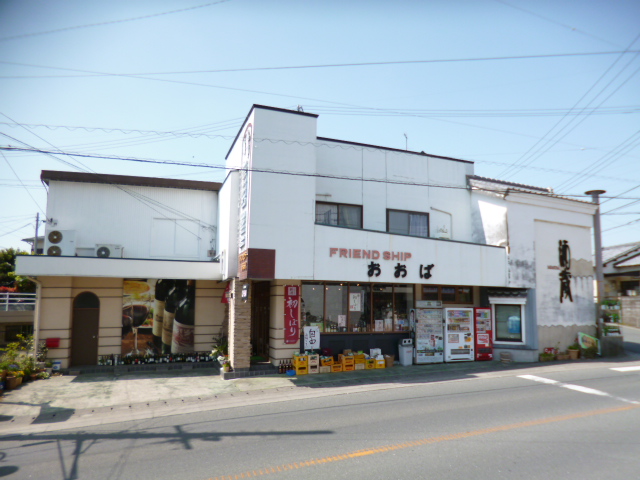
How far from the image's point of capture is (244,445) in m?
7.99

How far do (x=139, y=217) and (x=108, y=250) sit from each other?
201cm

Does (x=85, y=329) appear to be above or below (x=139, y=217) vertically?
below

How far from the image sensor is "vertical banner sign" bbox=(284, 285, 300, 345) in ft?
51.9

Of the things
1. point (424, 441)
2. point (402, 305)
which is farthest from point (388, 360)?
point (424, 441)

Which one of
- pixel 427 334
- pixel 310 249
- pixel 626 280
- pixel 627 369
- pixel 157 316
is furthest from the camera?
pixel 626 280

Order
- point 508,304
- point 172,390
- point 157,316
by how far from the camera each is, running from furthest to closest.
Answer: point 508,304 → point 157,316 → point 172,390

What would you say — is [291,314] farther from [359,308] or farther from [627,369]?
[627,369]

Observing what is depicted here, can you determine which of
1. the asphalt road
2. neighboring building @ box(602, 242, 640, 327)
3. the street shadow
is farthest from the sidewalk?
neighboring building @ box(602, 242, 640, 327)


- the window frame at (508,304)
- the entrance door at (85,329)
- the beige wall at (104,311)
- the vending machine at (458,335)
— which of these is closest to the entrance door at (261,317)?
the beige wall at (104,311)

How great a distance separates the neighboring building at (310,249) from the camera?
15.0 metres

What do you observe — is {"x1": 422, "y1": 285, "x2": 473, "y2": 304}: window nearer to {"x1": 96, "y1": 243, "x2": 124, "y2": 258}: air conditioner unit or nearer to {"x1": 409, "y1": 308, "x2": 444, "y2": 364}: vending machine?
{"x1": 409, "y1": 308, "x2": 444, "y2": 364}: vending machine

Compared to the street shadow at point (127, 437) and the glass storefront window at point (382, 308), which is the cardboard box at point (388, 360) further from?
the street shadow at point (127, 437)

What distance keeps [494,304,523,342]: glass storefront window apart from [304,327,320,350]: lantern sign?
853cm

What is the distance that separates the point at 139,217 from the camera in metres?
19.1
